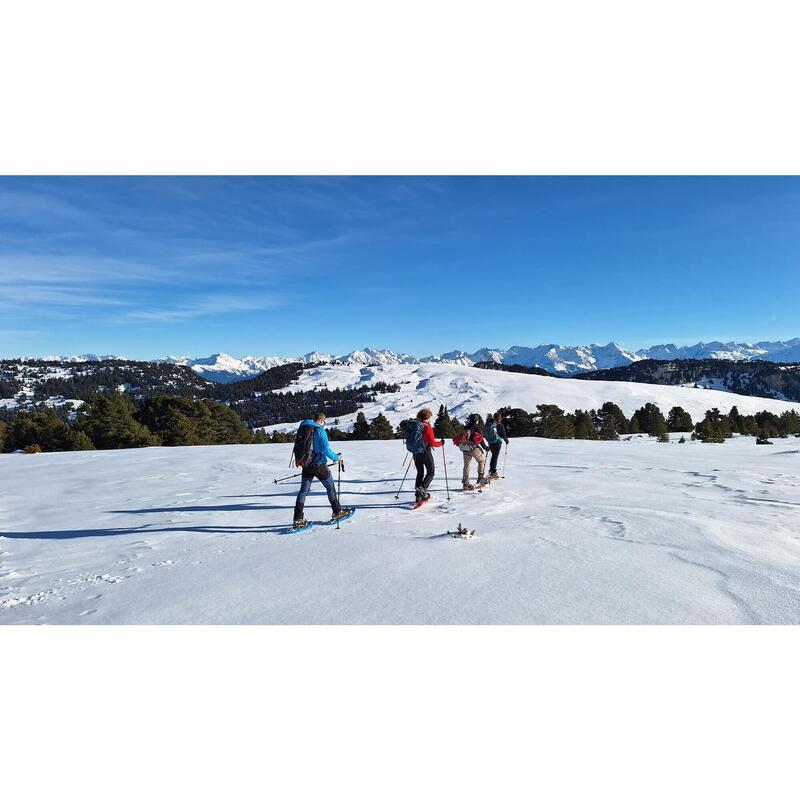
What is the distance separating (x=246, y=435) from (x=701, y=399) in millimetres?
152288

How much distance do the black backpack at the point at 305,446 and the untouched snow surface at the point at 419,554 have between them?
4.51 ft

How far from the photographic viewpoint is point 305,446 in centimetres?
839

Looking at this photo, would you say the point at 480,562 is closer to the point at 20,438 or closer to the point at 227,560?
the point at 227,560

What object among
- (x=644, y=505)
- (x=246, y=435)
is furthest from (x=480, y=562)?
(x=246, y=435)

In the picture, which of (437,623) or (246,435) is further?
(246,435)

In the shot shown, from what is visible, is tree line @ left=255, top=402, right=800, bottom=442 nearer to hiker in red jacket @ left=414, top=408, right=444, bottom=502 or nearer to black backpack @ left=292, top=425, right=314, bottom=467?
hiker in red jacket @ left=414, top=408, right=444, bottom=502

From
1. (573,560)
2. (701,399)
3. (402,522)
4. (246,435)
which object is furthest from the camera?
(701,399)

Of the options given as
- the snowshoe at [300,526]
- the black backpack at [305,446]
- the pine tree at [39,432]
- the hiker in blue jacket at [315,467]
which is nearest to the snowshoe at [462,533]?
the hiker in blue jacket at [315,467]

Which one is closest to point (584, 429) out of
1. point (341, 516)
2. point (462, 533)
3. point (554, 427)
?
point (554, 427)

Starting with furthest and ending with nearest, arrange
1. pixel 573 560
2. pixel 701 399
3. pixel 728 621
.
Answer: pixel 701 399
pixel 573 560
pixel 728 621

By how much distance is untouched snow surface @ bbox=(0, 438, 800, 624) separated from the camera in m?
5.07

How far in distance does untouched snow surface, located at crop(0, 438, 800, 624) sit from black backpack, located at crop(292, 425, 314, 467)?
138 cm

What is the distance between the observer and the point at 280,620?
4945 millimetres

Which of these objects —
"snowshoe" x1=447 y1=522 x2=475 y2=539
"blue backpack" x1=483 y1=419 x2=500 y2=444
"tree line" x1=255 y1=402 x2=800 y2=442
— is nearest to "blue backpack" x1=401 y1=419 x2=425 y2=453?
"snowshoe" x1=447 y1=522 x2=475 y2=539
